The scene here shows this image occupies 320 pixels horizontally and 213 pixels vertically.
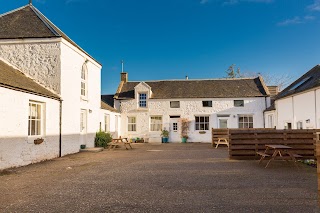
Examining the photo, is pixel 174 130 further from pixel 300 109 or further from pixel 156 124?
pixel 300 109

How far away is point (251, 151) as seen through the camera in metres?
Result: 12.1

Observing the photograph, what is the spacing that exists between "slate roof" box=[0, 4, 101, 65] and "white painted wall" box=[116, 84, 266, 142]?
13460 millimetres

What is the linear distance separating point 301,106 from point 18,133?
16.3 metres

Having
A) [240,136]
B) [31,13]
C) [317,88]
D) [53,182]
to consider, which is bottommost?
[53,182]

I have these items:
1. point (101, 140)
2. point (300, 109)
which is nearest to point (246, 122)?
point (300, 109)

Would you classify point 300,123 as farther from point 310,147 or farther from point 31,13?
point 31,13

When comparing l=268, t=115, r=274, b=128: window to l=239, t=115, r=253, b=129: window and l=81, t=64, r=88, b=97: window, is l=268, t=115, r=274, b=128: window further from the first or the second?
l=81, t=64, r=88, b=97: window

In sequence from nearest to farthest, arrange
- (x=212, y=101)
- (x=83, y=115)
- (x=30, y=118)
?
1. (x=30, y=118)
2. (x=83, y=115)
3. (x=212, y=101)

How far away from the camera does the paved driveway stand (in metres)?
5.14

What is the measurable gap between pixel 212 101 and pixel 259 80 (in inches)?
231

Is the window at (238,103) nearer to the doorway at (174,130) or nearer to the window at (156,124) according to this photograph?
the doorway at (174,130)

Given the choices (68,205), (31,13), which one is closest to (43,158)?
(68,205)

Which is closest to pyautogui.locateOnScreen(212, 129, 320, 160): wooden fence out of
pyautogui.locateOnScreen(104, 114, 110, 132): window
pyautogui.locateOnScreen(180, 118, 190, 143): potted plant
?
pyautogui.locateOnScreen(104, 114, 110, 132): window

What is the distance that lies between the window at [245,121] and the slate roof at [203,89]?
7.03 ft
